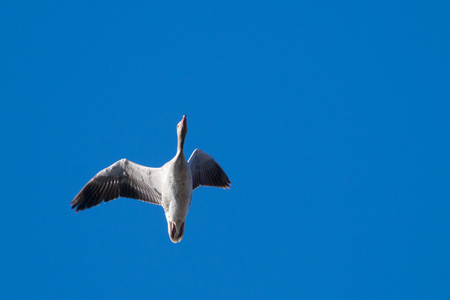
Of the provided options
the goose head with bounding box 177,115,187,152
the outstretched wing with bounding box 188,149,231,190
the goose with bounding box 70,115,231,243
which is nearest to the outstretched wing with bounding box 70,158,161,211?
the goose with bounding box 70,115,231,243

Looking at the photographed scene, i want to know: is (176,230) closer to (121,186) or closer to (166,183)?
(166,183)

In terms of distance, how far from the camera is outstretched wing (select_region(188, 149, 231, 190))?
17.8m

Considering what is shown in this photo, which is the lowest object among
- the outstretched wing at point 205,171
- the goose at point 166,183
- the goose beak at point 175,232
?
the goose beak at point 175,232

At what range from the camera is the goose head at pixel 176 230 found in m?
16.3

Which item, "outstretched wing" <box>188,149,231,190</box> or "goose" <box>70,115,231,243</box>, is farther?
"outstretched wing" <box>188,149,231,190</box>

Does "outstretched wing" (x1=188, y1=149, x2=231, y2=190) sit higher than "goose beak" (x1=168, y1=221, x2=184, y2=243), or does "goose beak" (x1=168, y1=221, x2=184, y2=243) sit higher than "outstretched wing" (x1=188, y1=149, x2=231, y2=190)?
"outstretched wing" (x1=188, y1=149, x2=231, y2=190)

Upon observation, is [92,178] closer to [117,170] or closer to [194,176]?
[117,170]

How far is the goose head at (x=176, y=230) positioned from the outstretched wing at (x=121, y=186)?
1.14m

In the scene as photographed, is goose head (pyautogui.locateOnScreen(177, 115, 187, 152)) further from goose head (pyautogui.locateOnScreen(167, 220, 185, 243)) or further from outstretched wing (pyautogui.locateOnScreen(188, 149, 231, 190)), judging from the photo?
goose head (pyautogui.locateOnScreen(167, 220, 185, 243))

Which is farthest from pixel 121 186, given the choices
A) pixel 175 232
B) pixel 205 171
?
pixel 205 171

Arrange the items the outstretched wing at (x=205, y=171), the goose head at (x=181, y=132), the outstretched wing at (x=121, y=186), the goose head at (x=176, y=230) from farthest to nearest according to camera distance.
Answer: the outstretched wing at (x=205, y=171) → the outstretched wing at (x=121, y=186) → the goose head at (x=176, y=230) → the goose head at (x=181, y=132)

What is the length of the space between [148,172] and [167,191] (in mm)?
1267

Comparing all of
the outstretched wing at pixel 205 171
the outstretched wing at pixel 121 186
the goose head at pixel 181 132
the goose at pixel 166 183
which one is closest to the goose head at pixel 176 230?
the goose at pixel 166 183

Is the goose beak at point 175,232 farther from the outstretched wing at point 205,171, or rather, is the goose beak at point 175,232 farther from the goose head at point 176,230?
the outstretched wing at point 205,171
